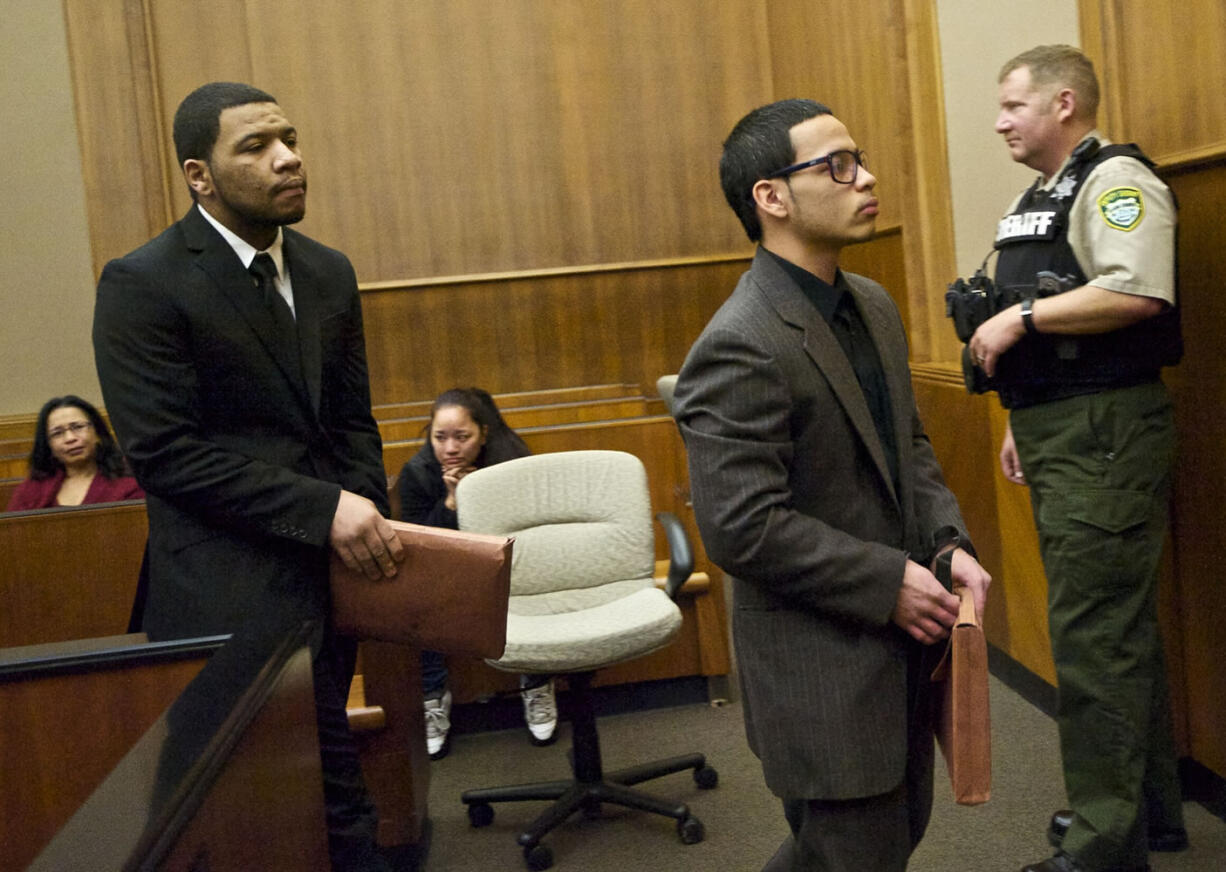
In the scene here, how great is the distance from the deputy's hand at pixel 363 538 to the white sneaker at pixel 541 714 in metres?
1.84

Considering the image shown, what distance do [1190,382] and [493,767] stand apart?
2082mm

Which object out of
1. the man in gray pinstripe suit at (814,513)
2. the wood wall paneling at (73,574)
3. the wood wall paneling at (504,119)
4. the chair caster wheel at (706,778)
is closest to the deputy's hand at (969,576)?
the man in gray pinstripe suit at (814,513)

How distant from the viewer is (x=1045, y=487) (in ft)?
8.00

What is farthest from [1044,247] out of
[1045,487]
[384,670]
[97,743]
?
[97,743]

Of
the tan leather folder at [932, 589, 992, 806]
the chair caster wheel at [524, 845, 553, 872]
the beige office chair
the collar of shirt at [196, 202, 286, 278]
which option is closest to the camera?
the tan leather folder at [932, 589, 992, 806]

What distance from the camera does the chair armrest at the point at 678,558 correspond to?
10.0 feet

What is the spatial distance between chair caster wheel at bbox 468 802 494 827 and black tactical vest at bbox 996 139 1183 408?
5.29 feet

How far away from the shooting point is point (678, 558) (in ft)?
10.1

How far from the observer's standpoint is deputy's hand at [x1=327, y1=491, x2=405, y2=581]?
182 cm

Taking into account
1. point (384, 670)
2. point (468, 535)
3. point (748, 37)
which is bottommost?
point (384, 670)

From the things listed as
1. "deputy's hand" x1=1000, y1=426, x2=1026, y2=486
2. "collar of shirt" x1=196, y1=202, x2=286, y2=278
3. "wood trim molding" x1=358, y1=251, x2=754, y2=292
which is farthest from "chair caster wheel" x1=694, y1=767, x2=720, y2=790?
"wood trim molding" x1=358, y1=251, x2=754, y2=292

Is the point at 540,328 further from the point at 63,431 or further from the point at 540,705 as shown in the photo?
the point at 540,705

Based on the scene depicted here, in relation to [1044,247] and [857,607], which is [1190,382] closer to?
[1044,247]

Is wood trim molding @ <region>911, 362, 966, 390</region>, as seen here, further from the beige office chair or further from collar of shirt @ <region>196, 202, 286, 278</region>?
collar of shirt @ <region>196, 202, 286, 278</region>
